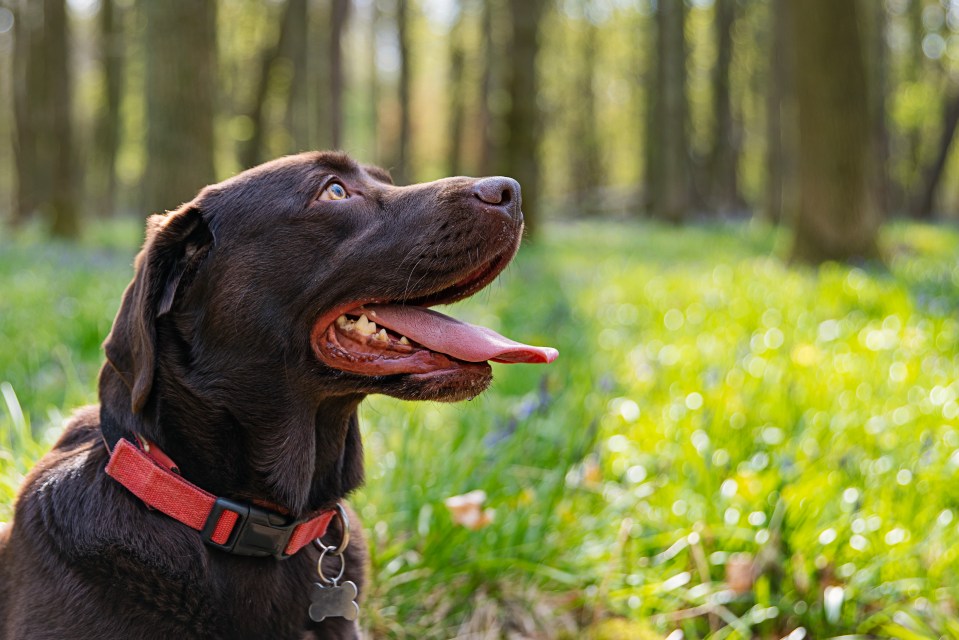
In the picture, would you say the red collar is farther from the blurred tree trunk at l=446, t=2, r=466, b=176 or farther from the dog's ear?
the blurred tree trunk at l=446, t=2, r=466, b=176

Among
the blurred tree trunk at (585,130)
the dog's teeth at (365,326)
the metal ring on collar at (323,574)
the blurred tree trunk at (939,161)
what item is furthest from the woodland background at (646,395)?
the blurred tree trunk at (585,130)

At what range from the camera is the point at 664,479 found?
12.3 ft

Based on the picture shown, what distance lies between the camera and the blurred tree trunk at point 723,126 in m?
21.6

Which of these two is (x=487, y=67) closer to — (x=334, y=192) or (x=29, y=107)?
(x=29, y=107)

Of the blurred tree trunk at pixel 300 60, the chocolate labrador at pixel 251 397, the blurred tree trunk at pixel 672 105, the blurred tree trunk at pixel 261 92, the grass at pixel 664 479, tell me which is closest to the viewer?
the chocolate labrador at pixel 251 397

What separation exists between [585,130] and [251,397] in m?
35.3

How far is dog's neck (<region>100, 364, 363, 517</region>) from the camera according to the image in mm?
2334

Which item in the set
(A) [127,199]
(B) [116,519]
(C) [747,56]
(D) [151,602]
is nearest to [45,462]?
(B) [116,519]

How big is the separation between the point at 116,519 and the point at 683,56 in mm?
17438

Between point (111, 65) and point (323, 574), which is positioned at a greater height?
point (111, 65)

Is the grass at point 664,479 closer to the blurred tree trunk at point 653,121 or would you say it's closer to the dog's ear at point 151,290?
the dog's ear at point 151,290

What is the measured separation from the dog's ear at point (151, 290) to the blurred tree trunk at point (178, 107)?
5.35 metres

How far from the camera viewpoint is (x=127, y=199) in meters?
46.2

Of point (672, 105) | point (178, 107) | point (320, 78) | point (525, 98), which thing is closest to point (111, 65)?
point (320, 78)
